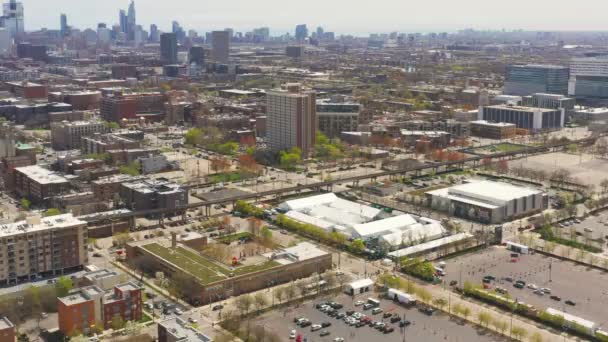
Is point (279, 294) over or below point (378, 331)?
over

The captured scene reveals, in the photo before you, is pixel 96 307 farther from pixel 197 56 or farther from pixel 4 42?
pixel 4 42

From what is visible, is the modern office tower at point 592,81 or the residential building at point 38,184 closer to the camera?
the residential building at point 38,184

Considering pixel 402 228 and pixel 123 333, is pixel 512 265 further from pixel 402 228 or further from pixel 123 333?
pixel 123 333

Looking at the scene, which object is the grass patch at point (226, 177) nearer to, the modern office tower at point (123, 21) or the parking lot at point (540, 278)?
the parking lot at point (540, 278)

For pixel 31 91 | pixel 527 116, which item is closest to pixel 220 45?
pixel 31 91

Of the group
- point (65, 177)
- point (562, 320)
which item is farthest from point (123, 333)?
point (65, 177)

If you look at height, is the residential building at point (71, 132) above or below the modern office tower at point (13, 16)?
below

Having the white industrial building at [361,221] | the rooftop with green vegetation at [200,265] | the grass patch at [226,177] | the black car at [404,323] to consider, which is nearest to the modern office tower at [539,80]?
the grass patch at [226,177]
